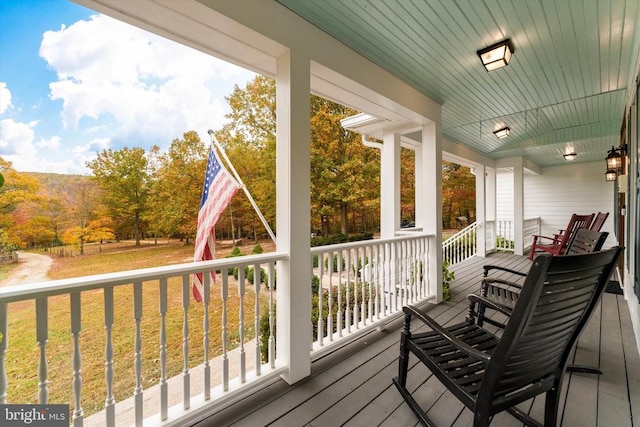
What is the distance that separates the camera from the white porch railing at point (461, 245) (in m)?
6.59

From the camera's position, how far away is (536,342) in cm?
117

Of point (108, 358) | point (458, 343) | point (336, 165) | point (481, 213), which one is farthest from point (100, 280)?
point (336, 165)

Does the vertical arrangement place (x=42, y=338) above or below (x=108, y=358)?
above

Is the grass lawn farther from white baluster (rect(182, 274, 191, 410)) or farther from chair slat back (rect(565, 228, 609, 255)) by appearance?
chair slat back (rect(565, 228, 609, 255))

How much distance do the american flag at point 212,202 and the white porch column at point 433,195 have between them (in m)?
2.66

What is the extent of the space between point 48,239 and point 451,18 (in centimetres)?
575

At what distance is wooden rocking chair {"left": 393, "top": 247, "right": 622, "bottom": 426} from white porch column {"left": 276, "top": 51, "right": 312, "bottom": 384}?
3.18ft

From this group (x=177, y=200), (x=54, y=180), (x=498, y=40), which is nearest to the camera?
(x=498, y=40)

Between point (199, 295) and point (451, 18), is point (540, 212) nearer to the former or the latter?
point (451, 18)

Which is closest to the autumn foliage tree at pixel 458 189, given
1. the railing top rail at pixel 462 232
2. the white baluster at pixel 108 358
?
the railing top rail at pixel 462 232

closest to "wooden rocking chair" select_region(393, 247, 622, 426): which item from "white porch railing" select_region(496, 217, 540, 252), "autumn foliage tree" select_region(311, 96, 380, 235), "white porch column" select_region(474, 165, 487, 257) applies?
"white porch column" select_region(474, 165, 487, 257)

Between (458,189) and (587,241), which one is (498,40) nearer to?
(587,241)

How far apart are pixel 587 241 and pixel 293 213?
115 inches

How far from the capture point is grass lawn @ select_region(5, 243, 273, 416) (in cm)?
295
